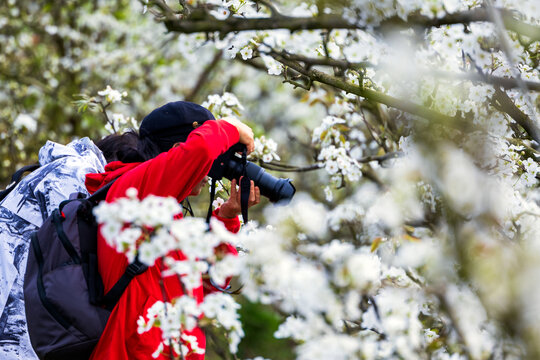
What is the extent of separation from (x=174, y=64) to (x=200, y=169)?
16.6 ft

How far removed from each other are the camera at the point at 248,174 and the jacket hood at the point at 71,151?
453 millimetres

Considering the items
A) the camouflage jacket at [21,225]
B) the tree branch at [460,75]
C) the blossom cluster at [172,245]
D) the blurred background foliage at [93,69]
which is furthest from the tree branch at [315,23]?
the blurred background foliage at [93,69]

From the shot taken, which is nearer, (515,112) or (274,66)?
(515,112)

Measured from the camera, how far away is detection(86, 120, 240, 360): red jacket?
168 cm

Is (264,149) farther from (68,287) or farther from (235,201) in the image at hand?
(68,287)

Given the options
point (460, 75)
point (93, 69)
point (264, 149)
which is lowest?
point (93, 69)

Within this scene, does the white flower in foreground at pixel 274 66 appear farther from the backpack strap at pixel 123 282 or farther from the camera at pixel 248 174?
the backpack strap at pixel 123 282

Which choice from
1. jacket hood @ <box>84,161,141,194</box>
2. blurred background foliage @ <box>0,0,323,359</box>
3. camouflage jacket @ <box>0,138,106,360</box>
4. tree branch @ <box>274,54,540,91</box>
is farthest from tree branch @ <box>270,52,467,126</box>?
blurred background foliage @ <box>0,0,323,359</box>

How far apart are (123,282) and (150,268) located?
0.10 m

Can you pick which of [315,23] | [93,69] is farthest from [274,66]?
[93,69]

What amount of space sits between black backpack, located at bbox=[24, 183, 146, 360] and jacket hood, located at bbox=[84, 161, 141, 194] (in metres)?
0.11

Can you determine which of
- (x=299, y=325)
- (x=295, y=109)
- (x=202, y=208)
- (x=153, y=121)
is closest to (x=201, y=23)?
(x=153, y=121)

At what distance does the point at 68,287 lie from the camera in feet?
5.44

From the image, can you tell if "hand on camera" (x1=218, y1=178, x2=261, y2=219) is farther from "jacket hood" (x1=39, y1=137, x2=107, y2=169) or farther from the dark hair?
"jacket hood" (x1=39, y1=137, x2=107, y2=169)
